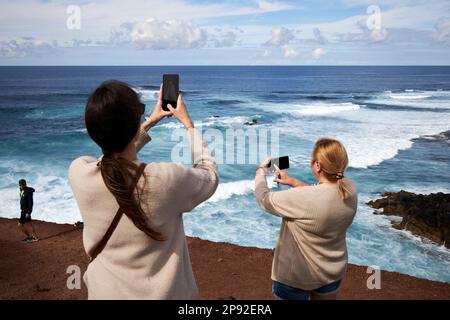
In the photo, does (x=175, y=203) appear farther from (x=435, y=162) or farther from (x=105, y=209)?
(x=435, y=162)

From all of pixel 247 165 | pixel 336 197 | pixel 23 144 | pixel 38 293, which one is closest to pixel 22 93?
pixel 23 144

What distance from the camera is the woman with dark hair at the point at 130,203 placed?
1.45m

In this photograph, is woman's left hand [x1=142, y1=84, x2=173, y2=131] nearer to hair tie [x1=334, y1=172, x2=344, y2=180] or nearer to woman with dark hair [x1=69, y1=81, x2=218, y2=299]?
woman with dark hair [x1=69, y1=81, x2=218, y2=299]

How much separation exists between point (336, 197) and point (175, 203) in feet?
3.77

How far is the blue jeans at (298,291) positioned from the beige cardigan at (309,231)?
39mm

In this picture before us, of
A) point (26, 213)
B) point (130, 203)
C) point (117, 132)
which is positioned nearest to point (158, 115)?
point (117, 132)

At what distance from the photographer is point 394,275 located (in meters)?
6.83

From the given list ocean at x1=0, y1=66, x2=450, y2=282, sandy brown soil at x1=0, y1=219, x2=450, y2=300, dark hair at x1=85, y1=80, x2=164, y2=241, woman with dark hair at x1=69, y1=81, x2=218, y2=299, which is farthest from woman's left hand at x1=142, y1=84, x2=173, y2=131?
sandy brown soil at x1=0, y1=219, x2=450, y2=300

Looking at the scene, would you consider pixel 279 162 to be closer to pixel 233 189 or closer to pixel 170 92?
pixel 170 92

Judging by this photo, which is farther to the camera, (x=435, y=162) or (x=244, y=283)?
(x=435, y=162)

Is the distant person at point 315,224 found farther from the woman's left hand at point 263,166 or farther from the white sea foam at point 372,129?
the white sea foam at point 372,129

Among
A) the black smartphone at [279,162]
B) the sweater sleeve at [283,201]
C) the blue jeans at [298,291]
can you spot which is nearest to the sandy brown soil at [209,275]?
the blue jeans at [298,291]

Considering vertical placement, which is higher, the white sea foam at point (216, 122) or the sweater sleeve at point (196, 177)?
the sweater sleeve at point (196, 177)

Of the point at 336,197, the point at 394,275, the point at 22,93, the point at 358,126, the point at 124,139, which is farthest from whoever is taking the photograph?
the point at 22,93
